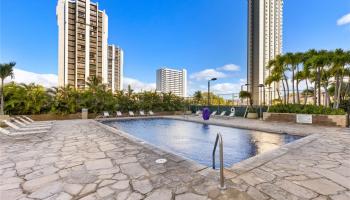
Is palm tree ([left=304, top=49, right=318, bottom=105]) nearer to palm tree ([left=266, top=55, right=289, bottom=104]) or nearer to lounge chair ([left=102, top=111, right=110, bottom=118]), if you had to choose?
palm tree ([left=266, top=55, right=289, bottom=104])

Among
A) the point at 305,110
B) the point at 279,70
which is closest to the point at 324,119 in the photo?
the point at 305,110

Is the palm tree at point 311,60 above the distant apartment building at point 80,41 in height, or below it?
below

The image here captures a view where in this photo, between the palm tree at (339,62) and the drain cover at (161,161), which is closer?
the drain cover at (161,161)

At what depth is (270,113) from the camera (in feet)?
40.2

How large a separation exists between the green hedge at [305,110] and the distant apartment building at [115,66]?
69.0 m

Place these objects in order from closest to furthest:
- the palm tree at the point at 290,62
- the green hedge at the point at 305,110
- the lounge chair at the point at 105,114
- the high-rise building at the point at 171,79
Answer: the green hedge at the point at 305,110 < the palm tree at the point at 290,62 < the lounge chair at the point at 105,114 < the high-rise building at the point at 171,79

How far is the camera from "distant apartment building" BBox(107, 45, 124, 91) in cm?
7469

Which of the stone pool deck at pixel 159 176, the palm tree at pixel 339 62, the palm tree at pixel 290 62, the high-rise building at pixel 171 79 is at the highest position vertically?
the high-rise building at pixel 171 79

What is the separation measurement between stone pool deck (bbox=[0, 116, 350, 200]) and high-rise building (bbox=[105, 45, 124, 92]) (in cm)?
7333

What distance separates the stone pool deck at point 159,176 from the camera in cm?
251

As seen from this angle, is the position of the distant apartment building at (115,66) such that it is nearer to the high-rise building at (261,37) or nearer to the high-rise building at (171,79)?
the high-rise building at (171,79)

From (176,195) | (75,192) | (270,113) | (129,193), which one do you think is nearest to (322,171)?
(176,195)

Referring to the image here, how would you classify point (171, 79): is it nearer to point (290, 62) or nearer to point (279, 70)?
point (279, 70)

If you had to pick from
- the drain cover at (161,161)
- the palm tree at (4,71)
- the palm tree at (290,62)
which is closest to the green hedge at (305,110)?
the palm tree at (290,62)
